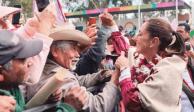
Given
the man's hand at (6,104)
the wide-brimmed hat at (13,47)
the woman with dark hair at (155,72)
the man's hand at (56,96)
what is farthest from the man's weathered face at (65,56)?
the man's hand at (6,104)

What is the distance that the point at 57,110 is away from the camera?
2236 millimetres

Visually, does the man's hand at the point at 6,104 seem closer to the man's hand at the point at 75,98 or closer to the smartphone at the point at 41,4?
the man's hand at the point at 75,98

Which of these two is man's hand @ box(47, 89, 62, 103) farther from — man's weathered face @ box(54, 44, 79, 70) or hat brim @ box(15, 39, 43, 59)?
man's weathered face @ box(54, 44, 79, 70)

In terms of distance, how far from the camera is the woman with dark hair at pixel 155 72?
280 centimetres

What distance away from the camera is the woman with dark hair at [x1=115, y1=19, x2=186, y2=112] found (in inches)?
110

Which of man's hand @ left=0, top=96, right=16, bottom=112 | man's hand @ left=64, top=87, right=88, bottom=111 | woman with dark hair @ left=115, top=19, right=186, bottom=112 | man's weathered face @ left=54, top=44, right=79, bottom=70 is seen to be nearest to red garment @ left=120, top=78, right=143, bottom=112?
woman with dark hair @ left=115, top=19, right=186, bottom=112

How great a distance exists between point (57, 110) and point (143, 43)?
44.2 inches

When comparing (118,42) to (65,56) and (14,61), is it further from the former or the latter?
(14,61)

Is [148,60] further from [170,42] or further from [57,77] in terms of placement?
[57,77]

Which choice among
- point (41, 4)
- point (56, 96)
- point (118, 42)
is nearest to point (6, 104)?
point (56, 96)

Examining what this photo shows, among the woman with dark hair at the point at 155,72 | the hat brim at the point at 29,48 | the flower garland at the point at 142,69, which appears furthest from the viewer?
the flower garland at the point at 142,69

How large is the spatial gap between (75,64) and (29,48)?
41.2 inches

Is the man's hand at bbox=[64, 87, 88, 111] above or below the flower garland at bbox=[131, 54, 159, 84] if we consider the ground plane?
above

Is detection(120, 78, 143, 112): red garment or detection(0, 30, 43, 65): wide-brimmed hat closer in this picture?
detection(0, 30, 43, 65): wide-brimmed hat
